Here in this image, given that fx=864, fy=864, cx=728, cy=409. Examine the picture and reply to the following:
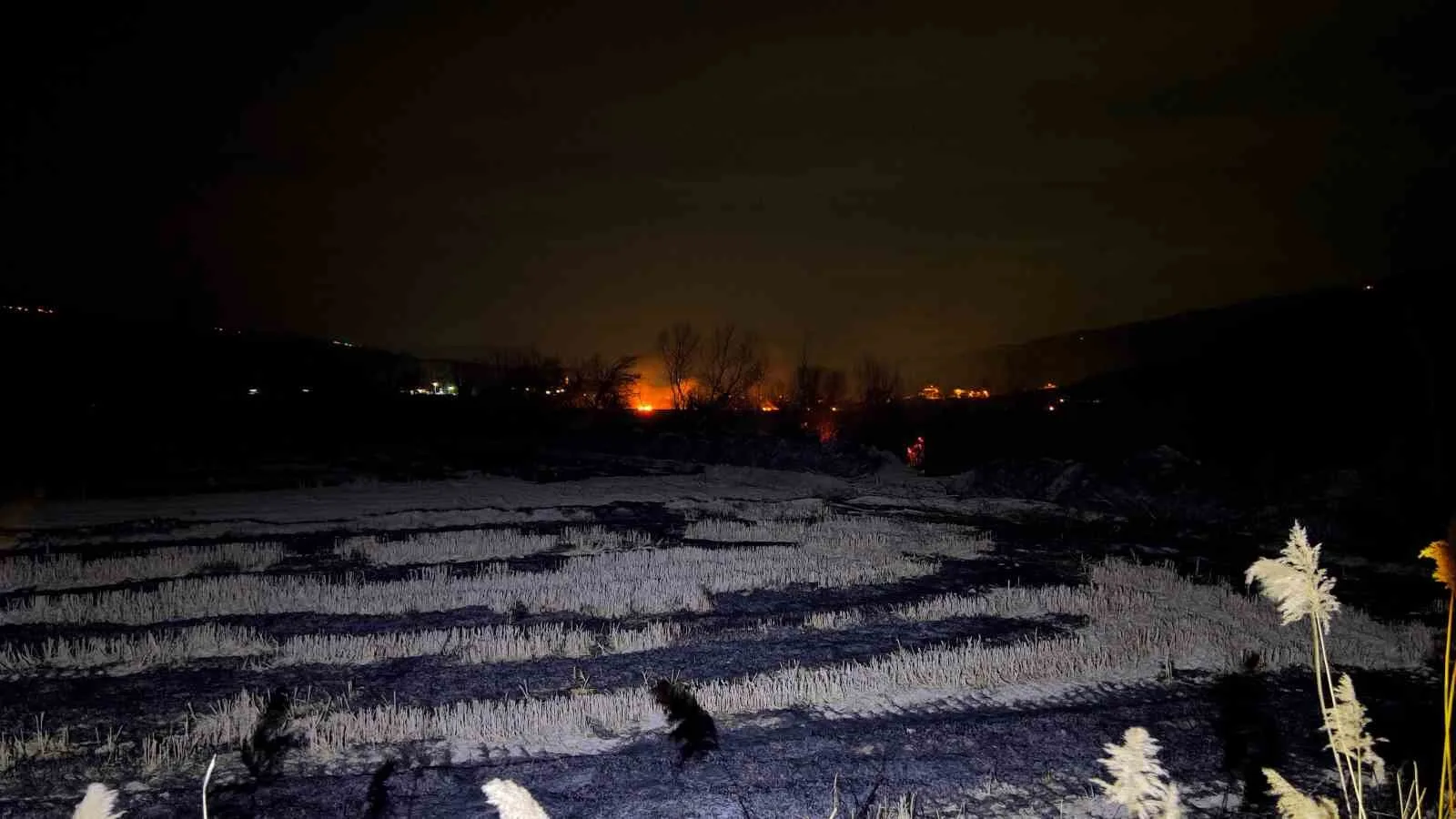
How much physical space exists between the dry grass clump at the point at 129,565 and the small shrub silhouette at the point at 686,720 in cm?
936

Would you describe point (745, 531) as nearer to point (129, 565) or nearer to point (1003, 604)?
point (1003, 604)

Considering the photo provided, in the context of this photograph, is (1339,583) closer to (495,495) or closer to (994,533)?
(994,533)

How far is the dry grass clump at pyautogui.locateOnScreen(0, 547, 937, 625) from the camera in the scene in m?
11.1

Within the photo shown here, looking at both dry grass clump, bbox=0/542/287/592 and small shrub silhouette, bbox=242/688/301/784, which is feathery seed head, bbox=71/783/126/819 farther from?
dry grass clump, bbox=0/542/287/592

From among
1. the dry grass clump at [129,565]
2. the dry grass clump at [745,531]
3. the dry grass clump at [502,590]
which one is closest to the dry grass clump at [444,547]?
the dry grass clump at [502,590]

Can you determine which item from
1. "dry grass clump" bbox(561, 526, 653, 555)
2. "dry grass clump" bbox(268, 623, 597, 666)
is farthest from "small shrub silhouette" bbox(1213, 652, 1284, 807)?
"dry grass clump" bbox(561, 526, 653, 555)

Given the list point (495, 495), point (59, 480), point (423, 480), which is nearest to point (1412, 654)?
point (495, 495)

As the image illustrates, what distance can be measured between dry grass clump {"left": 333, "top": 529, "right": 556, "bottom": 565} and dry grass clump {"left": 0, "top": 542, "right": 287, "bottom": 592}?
137 cm

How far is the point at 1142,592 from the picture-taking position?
39.4ft

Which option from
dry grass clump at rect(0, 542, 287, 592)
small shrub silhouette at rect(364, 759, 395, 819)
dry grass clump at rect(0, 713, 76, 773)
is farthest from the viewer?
dry grass clump at rect(0, 542, 287, 592)

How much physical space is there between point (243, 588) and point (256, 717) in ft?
18.9

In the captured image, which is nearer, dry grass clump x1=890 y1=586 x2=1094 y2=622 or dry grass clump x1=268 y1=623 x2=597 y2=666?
Result: dry grass clump x1=268 y1=623 x2=597 y2=666

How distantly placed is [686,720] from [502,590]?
6.02 meters

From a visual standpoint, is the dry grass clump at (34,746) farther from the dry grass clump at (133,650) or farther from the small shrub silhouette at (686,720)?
the small shrub silhouette at (686,720)
